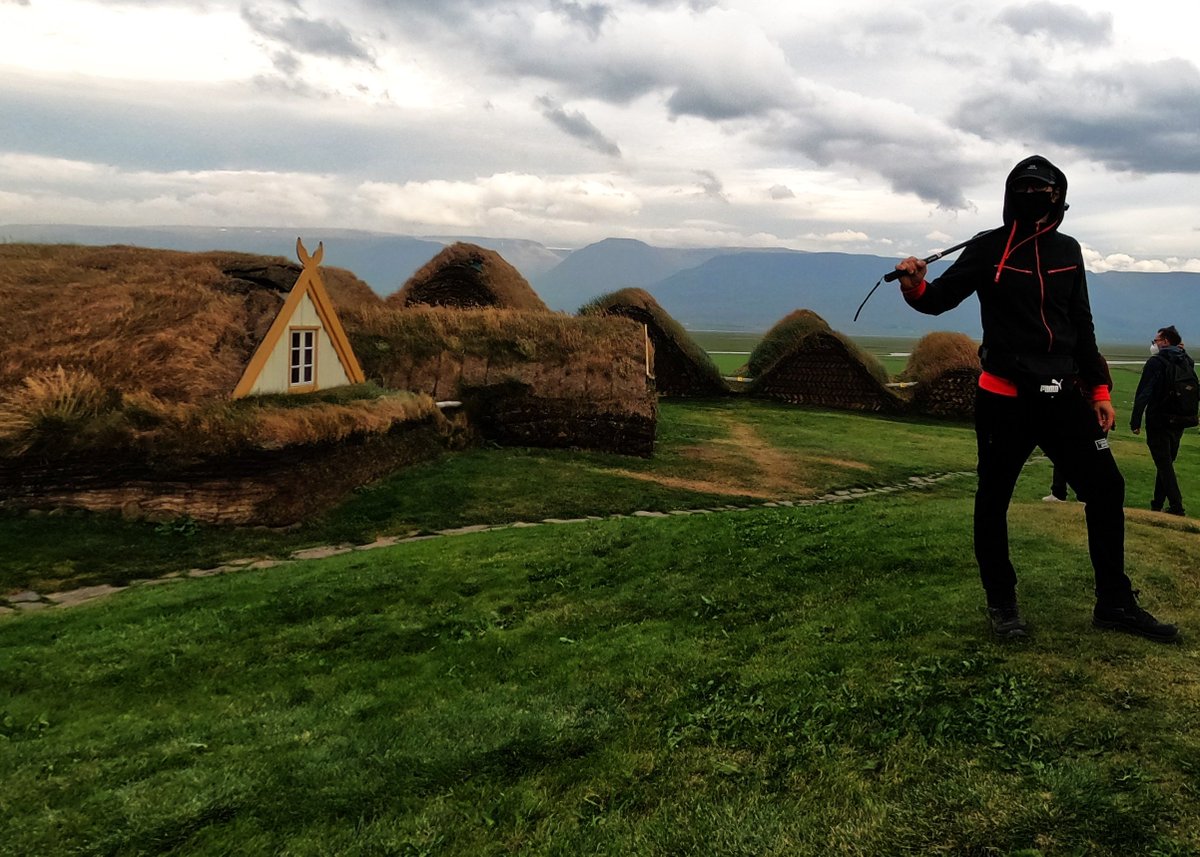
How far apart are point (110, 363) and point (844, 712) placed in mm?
11183

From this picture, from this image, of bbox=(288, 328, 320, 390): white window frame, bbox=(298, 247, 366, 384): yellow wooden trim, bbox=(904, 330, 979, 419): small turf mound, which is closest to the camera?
bbox=(288, 328, 320, 390): white window frame

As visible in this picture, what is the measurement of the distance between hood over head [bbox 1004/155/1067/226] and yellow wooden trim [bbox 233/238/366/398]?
1069 centimetres

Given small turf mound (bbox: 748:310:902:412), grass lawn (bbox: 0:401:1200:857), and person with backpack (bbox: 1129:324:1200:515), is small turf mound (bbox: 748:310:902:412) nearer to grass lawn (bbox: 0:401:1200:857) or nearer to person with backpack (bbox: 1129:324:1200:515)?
person with backpack (bbox: 1129:324:1200:515)

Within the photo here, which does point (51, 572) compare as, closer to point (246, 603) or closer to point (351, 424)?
point (246, 603)

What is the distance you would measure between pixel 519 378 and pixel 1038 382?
13.0 m

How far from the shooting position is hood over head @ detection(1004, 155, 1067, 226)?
416 centimetres

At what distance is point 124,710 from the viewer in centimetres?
481

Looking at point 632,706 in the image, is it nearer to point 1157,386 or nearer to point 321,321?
point 1157,386

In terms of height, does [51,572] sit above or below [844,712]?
below

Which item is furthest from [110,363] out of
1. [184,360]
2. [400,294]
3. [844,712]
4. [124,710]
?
[400,294]

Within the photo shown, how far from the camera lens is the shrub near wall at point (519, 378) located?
52.9 ft

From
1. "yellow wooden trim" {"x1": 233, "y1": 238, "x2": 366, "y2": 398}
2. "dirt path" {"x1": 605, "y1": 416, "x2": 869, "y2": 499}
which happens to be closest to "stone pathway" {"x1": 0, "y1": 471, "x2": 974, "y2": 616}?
"dirt path" {"x1": 605, "y1": 416, "x2": 869, "y2": 499}

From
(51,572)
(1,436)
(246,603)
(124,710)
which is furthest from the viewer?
(1,436)

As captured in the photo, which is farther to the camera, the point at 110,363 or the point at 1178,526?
the point at 110,363
